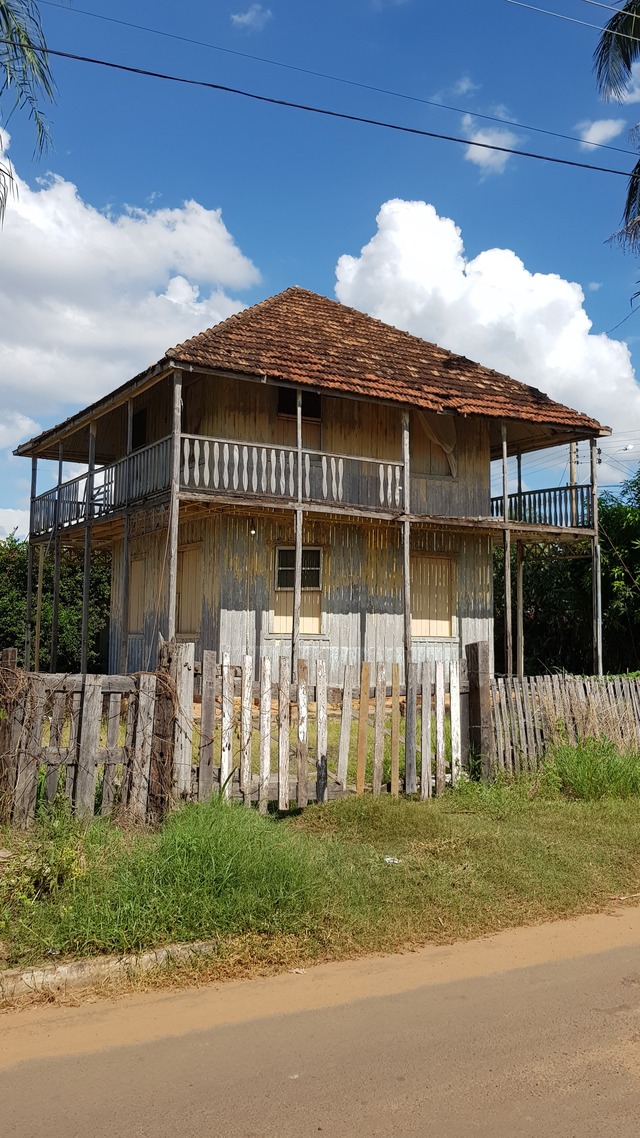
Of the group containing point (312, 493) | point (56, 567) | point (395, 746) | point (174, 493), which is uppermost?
point (312, 493)

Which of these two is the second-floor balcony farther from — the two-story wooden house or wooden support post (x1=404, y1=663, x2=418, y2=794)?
wooden support post (x1=404, y1=663, x2=418, y2=794)

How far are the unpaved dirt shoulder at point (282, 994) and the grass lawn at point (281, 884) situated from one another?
0.13 metres

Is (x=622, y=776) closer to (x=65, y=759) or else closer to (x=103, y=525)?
(x=65, y=759)

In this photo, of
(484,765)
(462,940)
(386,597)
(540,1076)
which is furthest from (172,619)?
(540,1076)

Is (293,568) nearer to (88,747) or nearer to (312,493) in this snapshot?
(312,493)

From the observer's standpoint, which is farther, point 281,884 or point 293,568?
point 293,568

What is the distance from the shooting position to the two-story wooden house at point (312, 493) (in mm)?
15766

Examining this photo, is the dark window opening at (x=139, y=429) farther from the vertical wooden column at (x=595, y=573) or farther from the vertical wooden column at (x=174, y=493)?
the vertical wooden column at (x=595, y=573)

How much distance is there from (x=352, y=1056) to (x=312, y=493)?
1376 centimetres

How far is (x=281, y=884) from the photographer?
5148 millimetres

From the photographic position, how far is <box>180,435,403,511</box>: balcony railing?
15.3 meters

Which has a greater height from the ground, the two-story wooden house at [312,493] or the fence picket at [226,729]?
the two-story wooden house at [312,493]

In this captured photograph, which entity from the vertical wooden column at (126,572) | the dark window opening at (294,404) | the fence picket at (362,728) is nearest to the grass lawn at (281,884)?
the fence picket at (362,728)

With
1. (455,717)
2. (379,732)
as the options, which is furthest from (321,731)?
(455,717)
